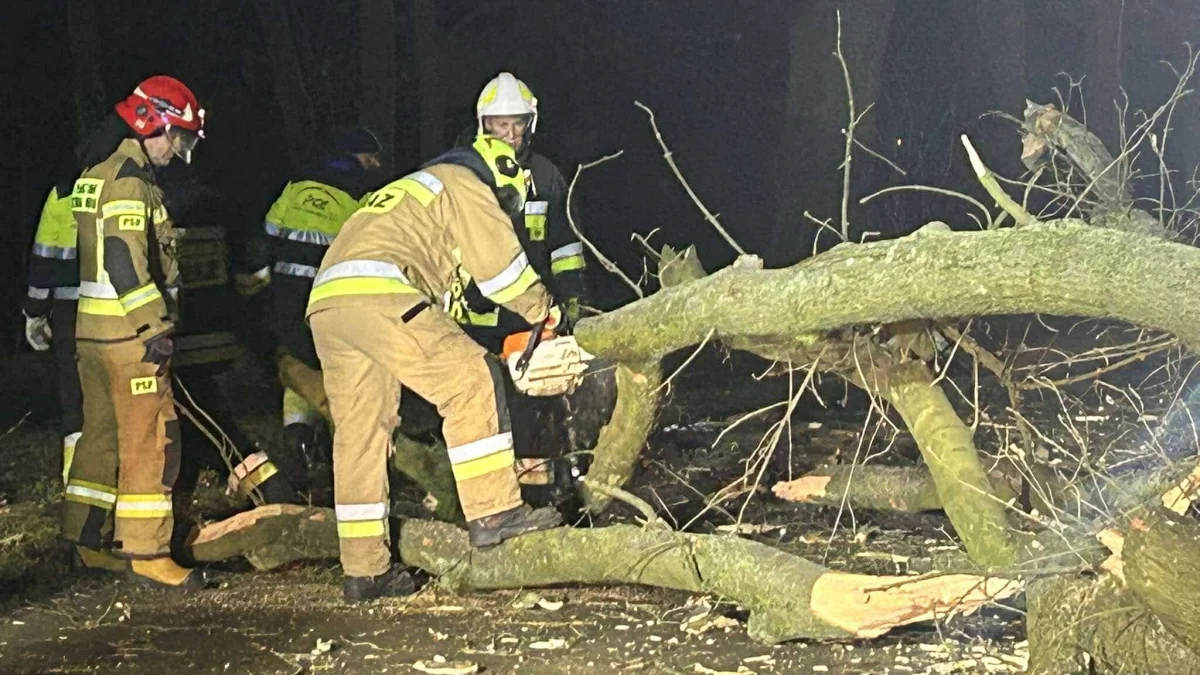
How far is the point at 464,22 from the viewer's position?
13.0 meters

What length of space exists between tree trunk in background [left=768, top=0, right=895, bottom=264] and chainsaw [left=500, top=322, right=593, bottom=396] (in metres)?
7.52

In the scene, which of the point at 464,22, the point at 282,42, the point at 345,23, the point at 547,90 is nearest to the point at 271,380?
the point at 282,42

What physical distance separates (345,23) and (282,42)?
8.56 ft

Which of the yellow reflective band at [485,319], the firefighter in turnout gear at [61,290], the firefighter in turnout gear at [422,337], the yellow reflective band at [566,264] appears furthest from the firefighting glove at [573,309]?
the firefighter in turnout gear at [61,290]

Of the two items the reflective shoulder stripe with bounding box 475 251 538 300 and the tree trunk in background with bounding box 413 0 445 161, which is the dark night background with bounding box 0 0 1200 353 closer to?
the tree trunk in background with bounding box 413 0 445 161

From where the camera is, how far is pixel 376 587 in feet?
13.5

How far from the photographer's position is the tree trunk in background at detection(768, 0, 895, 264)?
1125 centimetres

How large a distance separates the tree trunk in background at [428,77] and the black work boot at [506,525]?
845 cm

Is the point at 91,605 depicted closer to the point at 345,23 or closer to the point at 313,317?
the point at 313,317

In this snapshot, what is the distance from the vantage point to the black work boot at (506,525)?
397 cm

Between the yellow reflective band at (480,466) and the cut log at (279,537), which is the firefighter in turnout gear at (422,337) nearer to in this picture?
the yellow reflective band at (480,466)

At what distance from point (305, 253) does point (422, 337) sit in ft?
6.27

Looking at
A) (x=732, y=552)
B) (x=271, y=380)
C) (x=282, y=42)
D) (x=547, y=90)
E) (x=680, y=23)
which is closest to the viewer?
(x=732, y=552)

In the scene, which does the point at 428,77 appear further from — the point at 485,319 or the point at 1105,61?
the point at 1105,61
